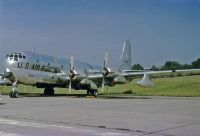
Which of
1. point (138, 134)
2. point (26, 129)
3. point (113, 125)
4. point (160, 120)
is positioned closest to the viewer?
point (138, 134)

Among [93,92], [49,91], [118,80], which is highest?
[118,80]

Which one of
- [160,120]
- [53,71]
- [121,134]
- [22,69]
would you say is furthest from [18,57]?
[121,134]

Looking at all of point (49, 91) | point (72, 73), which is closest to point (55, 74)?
point (72, 73)

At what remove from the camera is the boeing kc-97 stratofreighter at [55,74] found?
35.2 m

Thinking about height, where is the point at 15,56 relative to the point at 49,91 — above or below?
above

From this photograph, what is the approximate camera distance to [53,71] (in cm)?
3831

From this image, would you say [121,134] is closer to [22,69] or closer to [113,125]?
[113,125]

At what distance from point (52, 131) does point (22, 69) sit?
2374 centimetres

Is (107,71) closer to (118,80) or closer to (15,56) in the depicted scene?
(118,80)

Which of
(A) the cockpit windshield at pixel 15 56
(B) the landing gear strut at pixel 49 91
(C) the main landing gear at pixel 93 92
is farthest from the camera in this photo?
(B) the landing gear strut at pixel 49 91

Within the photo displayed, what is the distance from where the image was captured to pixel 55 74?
38531 mm

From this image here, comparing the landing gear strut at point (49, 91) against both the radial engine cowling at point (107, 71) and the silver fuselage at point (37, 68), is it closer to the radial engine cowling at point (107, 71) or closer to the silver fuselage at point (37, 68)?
the silver fuselage at point (37, 68)

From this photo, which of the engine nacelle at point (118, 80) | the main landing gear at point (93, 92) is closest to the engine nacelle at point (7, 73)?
the main landing gear at point (93, 92)

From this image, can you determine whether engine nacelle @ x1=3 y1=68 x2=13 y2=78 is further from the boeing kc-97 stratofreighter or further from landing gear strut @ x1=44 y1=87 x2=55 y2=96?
landing gear strut @ x1=44 y1=87 x2=55 y2=96
